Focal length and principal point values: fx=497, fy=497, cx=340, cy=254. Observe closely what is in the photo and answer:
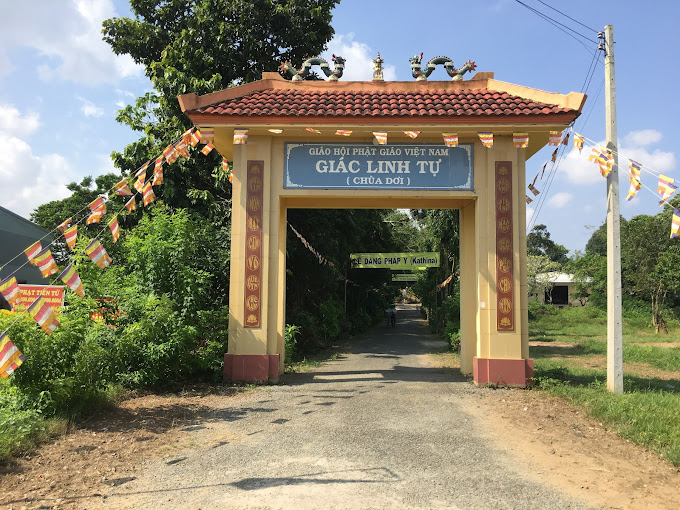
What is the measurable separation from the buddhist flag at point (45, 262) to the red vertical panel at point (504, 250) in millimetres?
7569

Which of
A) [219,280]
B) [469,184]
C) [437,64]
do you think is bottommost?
[219,280]

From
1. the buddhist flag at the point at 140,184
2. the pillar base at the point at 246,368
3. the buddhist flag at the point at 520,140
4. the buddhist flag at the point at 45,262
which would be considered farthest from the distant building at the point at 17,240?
the buddhist flag at the point at 520,140

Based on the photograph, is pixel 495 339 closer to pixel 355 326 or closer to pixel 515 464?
pixel 515 464

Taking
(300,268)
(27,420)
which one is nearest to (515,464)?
(27,420)

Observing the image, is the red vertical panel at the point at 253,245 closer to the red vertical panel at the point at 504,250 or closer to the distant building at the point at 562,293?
the red vertical panel at the point at 504,250

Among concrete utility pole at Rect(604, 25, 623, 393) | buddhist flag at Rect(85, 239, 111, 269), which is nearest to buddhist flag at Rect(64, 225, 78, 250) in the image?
buddhist flag at Rect(85, 239, 111, 269)

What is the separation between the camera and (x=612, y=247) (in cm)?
877

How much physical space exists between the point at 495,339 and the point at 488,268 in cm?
138

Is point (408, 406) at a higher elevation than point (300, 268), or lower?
lower

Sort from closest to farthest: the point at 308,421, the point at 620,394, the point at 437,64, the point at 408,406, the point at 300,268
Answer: the point at 308,421, the point at 408,406, the point at 620,394, the point at 437,64, the point at 300,268

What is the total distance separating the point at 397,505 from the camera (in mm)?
4207

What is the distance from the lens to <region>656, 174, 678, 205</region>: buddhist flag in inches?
290

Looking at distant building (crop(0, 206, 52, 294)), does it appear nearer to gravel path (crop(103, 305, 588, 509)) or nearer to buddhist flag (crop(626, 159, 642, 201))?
gravel path (crop(103, 305, 588, 509))

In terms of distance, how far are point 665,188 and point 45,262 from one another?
29.7ft
